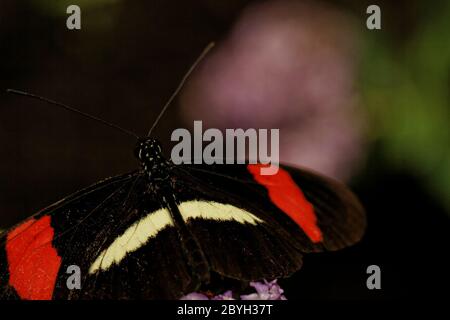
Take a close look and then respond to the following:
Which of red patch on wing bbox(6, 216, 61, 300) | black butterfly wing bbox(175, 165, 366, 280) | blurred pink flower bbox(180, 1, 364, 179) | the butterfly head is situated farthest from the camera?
blurred pink flower bbox(180, 1, 364, 179)

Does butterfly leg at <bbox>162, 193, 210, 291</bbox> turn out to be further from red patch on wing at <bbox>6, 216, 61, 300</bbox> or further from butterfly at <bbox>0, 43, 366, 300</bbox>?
red patch on wing at <bbox>6, 216, 61, 300</bbox>

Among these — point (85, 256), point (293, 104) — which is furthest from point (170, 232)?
point (293, 104)

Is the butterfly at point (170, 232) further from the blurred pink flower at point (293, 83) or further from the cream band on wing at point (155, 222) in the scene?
the blurred pink flower at point (293, 83)

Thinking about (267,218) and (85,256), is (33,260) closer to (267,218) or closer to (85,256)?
(85,256)

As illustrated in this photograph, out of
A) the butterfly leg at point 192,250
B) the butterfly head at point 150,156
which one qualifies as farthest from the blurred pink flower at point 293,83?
the butterfly leg at point 192,250

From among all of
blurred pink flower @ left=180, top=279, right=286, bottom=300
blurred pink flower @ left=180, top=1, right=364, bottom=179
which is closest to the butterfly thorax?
blurred pink flower @ left=180, top=279, right=286, bottom=300

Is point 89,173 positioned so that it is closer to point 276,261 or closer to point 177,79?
point 177,79
